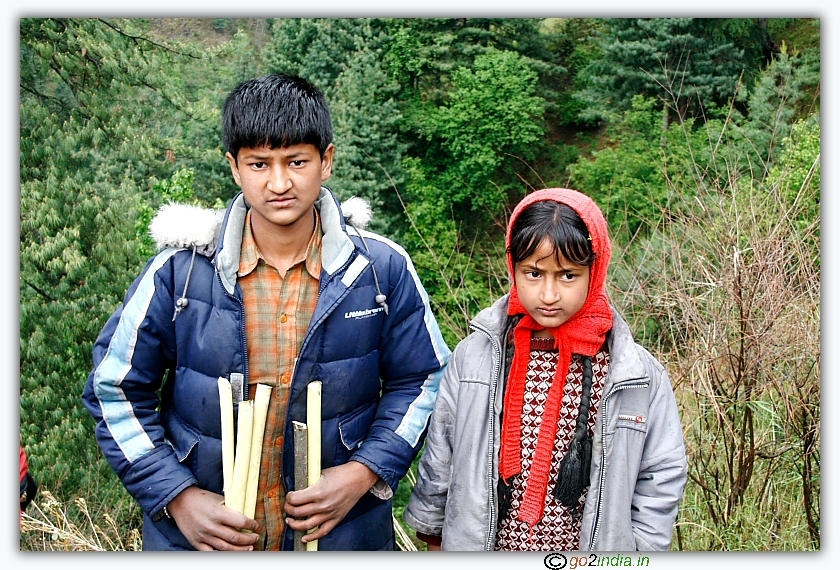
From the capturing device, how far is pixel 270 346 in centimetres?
202

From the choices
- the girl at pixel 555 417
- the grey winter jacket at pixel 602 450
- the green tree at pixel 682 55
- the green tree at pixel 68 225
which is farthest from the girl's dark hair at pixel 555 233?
the green tree at pixel 682 55

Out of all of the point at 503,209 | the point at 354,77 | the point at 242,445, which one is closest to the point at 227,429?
the point at 242,445

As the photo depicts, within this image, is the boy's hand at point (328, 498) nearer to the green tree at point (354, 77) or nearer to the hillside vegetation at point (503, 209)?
the hillside vegetation at point (503, 209)

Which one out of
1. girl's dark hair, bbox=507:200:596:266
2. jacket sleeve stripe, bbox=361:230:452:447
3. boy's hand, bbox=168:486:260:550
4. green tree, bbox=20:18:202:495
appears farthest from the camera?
green tree, bbox=20:18:202:495

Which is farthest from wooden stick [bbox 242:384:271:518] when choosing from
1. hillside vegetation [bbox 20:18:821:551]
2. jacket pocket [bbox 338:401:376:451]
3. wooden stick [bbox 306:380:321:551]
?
hillside vegetation [bbox 20:18:821:551]

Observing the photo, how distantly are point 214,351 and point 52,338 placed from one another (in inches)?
237

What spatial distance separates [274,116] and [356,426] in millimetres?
836

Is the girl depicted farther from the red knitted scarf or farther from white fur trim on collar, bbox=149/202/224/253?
white fur trim on collar, bbox=149/202/224/253

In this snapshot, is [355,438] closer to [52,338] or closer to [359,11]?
[359,11]

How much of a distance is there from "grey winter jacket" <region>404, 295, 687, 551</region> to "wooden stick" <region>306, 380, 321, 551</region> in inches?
11.7

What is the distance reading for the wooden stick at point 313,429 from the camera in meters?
1.97

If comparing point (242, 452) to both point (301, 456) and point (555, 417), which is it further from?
point (555, 417)

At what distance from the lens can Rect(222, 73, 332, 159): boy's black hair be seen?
76.2 inches

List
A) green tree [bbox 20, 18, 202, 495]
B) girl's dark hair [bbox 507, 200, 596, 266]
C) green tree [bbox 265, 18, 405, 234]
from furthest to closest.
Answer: green tree [bbox 265, 18, 405, 234] → green tree [bbox 20, 18, 202, 495] → girl's dark hair [bbox 507, 200, 596, 266]
